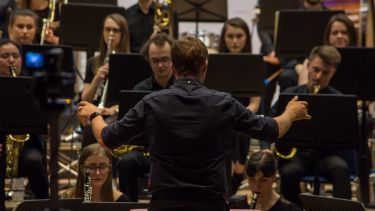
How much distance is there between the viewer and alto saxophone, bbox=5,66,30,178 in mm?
6297

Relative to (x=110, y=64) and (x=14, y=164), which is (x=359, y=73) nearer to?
(x=110, y=64)

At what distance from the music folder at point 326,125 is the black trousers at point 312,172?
0.46 m

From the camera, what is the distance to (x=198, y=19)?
821cm

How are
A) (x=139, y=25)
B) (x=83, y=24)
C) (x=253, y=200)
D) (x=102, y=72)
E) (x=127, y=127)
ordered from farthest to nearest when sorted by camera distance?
1. (x=139, y=25)
2. (x=83, y=24)
3. (x=102, y=72)
4. (x=253, y=200)
5. (x=127, y=127)

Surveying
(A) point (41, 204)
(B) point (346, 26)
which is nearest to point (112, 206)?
(A) point (41, 204)

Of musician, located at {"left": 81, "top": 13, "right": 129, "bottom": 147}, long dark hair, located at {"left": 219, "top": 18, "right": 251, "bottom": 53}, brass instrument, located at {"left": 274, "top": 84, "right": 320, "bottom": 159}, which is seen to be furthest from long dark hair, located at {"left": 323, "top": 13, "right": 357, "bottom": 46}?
musician, located at {"left": 81, "top": 13, "right": 129, "bottom": 147}

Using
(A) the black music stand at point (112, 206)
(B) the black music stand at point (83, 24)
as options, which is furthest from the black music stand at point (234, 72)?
(A) the black music stand at point (112, 206)

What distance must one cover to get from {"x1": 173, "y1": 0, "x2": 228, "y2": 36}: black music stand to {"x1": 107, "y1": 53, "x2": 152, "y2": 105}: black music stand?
1.77 meters

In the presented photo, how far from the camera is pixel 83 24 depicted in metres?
7.43

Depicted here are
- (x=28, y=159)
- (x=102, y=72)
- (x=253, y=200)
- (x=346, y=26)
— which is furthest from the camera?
(x=346, y=26)

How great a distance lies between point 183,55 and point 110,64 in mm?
2573

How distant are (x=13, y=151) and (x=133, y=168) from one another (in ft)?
2.93

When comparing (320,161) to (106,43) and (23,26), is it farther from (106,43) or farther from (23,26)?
(23,26)

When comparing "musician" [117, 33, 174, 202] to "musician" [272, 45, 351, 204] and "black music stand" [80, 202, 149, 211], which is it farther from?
"black music stand" [80, 202, 149, 211]
